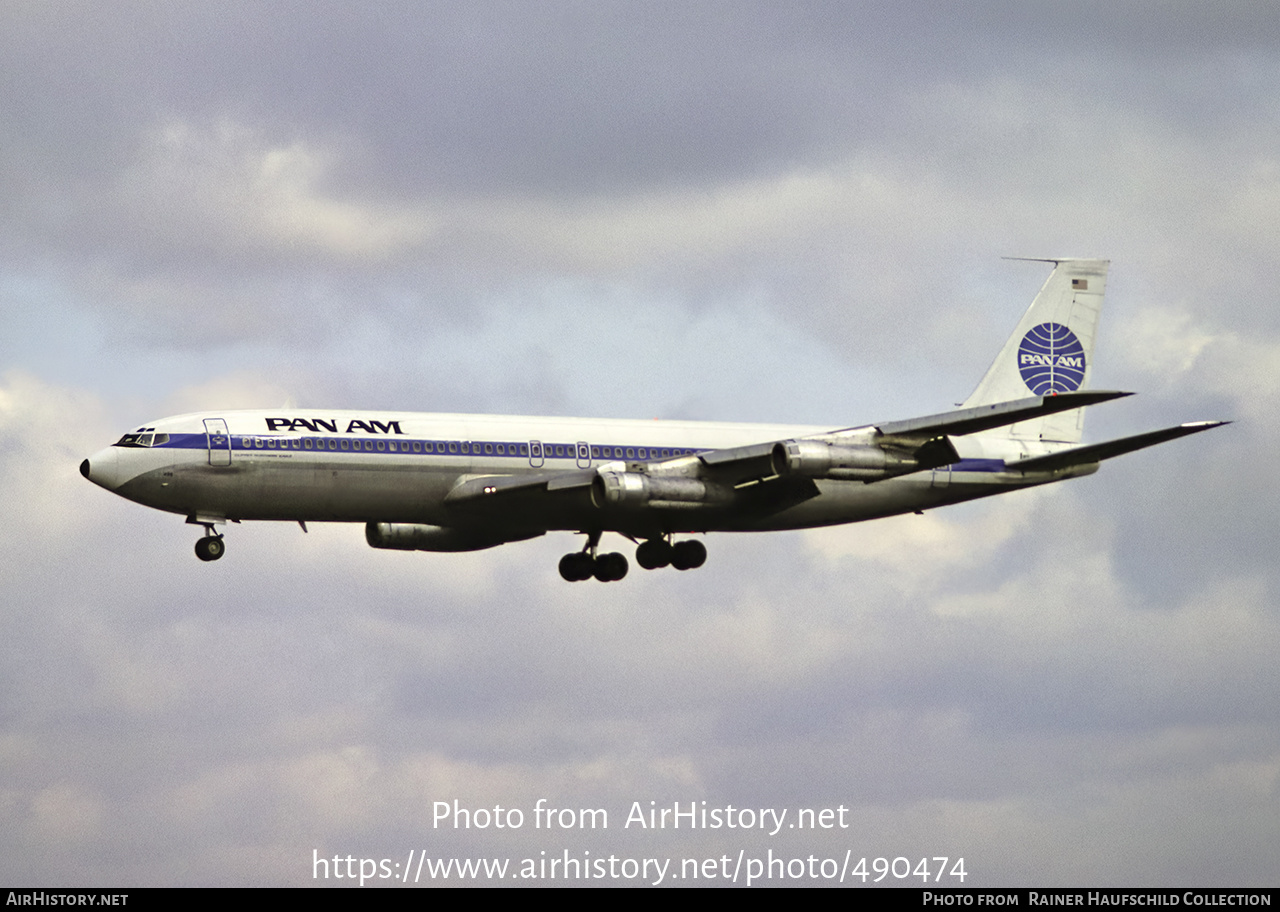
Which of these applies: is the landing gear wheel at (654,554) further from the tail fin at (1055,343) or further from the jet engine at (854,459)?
the tail fin at (1055,343)

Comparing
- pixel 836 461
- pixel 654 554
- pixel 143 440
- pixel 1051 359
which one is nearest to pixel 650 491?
pixel 836 461

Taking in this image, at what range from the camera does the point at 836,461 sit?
231 feet

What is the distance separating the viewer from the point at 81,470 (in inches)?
2744

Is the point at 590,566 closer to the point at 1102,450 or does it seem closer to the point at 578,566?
the point at 578,566

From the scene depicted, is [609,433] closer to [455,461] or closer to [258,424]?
[455,461]

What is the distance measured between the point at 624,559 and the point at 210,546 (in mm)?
16790

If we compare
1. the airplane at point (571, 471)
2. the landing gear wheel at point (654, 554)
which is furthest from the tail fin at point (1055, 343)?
the landing gear wheel at point (654, 554)

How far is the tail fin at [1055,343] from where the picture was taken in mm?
81625

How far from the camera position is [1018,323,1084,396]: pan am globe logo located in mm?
81625

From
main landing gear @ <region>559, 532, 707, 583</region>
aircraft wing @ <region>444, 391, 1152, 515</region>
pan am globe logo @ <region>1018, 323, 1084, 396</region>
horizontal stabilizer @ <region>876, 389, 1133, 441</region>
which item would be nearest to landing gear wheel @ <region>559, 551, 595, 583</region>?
main landing gear @ <region>559, 532, 707, 583</region>

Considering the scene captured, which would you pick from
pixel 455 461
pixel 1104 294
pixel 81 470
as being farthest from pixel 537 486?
pixel 1104 294

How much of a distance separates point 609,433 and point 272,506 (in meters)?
12.8

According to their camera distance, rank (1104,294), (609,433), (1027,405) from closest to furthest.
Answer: (1027,405) → (609,433) → (1104,294)

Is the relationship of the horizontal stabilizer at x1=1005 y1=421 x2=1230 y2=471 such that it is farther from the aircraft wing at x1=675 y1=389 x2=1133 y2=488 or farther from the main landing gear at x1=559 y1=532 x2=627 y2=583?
the main landing gear at x1=559 y1=532 x2=627 y2=583
